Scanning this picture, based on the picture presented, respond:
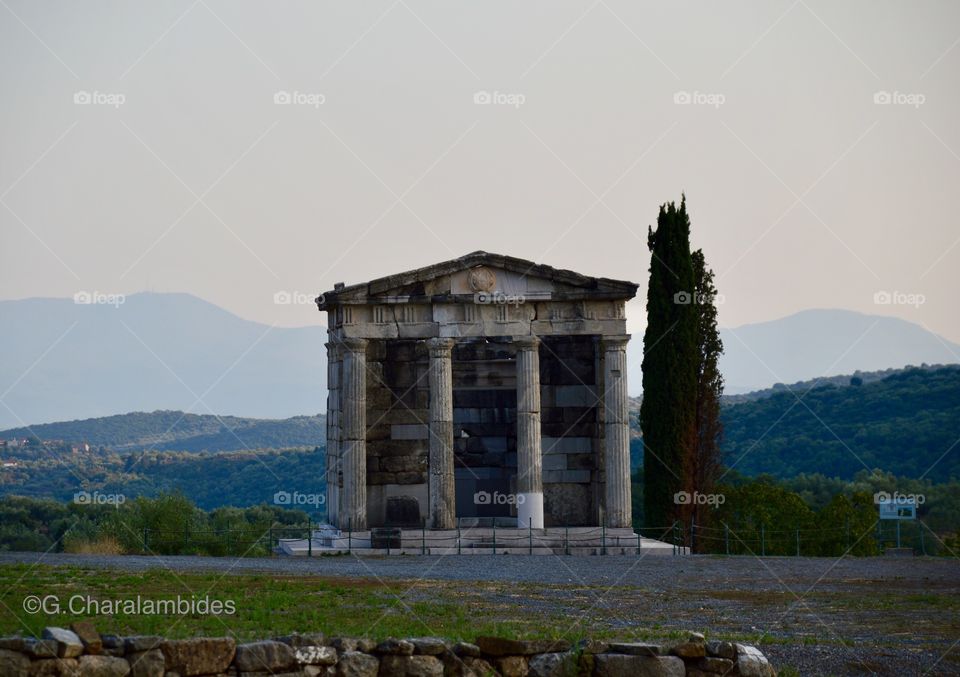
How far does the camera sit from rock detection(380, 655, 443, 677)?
56.1ft

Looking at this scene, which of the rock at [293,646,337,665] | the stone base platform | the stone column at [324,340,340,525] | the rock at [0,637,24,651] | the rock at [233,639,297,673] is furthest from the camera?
the stone column at [324,340,340,525]

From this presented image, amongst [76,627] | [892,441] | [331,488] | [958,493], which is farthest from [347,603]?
[892,441]

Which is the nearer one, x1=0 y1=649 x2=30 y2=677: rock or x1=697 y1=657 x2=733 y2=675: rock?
x1=0 y1=649 x2=30 y2=677: rock

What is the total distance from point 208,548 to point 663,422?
45.2 ft

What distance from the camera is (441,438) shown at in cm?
3866

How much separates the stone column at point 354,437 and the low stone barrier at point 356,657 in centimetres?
2128

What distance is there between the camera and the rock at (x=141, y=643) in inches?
635

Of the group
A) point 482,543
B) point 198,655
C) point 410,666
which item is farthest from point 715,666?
point 482,543

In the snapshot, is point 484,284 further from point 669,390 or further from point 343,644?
Answer: point 343,644

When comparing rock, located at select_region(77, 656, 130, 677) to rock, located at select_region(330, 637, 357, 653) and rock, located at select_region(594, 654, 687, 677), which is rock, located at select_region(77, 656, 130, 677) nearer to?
rock, located at select_region(330, 637, 357, 653)

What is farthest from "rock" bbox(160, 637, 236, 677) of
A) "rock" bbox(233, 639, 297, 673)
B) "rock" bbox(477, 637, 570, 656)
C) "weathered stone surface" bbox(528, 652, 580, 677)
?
"weathered stone surface" bbox(528, 652, 580, 677)

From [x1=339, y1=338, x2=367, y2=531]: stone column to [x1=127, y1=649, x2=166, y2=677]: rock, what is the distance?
73.6ft

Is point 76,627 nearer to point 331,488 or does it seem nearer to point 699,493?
point 331,488

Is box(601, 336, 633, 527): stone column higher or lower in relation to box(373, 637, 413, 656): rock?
higher
